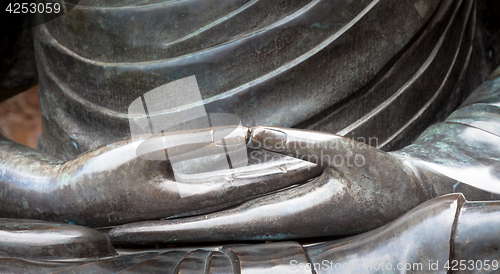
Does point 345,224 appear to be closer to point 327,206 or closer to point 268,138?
point 327,206

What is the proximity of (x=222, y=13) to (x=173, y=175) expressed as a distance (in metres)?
0.54

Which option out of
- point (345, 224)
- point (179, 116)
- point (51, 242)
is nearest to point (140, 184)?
Result: point (51, 242)

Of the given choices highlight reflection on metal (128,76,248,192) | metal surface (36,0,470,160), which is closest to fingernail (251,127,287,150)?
highlight reflection on metal (128,76,248,192)

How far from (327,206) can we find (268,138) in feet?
0.72

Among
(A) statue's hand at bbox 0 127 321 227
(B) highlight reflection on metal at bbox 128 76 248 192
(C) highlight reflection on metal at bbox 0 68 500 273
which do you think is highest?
(B) highlight reflection on metal at bbox 128 76 248 192

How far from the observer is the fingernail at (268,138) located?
0.93m

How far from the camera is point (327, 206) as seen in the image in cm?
102

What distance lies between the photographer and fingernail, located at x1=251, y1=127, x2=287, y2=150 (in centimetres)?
93

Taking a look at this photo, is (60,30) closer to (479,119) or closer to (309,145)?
(309,145)

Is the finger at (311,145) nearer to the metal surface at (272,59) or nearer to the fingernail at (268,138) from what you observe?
the fingernail at (268,138)

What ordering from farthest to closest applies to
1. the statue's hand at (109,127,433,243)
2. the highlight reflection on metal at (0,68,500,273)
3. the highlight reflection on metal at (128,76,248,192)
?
the highlight reflection on metal at (128,76,248,192)
the statue's hand at (109,127,433,243)
the highlight reflection on metal at (0,68,500,273)

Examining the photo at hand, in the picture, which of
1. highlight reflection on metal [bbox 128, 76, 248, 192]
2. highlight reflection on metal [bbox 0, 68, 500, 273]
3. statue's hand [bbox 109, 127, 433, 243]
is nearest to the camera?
highlight reflection on metal [bbox 0, 68, 500, 273]

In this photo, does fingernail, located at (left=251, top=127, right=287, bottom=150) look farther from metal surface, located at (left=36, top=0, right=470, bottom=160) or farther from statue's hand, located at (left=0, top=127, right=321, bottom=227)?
metal surface, located at (left=36, top=0, right=470, bottom=160)

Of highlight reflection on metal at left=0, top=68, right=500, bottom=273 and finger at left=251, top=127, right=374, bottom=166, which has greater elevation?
finger at left=251, top=127, right=374, bottom=166
